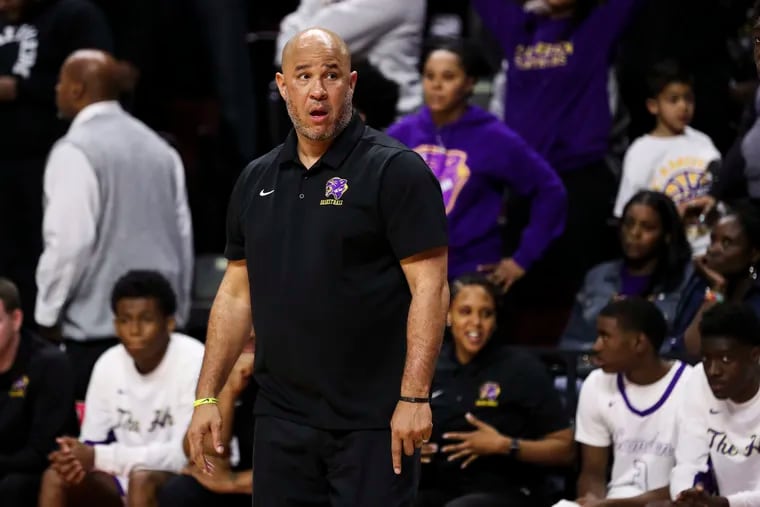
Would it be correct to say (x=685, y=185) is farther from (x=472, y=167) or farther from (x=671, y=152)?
(x=472, y=167)

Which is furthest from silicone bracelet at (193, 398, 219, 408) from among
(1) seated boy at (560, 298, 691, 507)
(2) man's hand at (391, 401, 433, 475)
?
(1) seated boy at (560, 298, 691, 507)

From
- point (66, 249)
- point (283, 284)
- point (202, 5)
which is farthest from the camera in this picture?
point (202, 5)

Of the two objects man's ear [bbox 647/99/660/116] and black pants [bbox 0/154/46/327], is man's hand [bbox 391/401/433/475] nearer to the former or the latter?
man's ear [bbox 647/99/660/116]

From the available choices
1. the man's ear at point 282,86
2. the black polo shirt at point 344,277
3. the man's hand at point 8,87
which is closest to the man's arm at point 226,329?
the black polo shirt at point 344,277

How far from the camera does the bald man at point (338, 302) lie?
150 inches

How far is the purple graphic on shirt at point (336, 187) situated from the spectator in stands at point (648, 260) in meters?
2.60

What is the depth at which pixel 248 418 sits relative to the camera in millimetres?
5824

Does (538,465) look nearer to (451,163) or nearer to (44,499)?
(451,163)

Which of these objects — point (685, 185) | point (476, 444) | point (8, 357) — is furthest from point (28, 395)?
point (685, 185)

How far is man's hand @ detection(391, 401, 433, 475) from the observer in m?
3.71

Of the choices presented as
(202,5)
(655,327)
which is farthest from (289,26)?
(655,327)

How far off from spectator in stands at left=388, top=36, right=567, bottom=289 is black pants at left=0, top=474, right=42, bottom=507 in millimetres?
1990

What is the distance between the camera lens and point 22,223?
23.9 feet

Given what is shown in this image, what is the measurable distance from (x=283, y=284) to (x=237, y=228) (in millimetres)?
300
